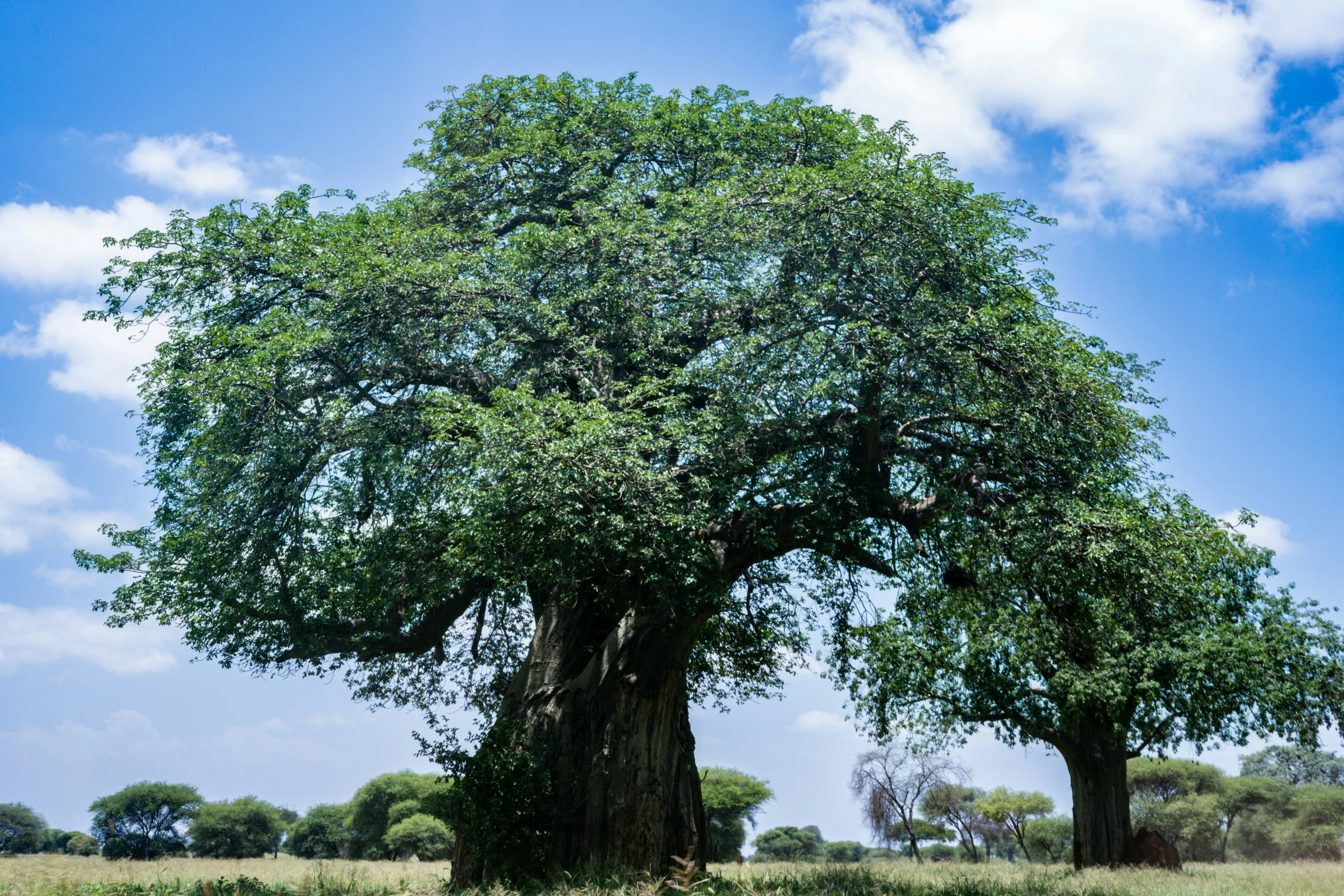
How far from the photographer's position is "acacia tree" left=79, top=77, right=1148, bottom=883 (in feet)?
41.7

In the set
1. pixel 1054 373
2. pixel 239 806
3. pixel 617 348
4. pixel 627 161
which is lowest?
pixel 239 806

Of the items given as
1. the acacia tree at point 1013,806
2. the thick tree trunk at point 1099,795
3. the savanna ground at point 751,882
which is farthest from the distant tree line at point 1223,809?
the thick tree trunk at point 1099,795

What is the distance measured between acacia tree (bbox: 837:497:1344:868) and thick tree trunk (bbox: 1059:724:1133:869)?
3 centimetres

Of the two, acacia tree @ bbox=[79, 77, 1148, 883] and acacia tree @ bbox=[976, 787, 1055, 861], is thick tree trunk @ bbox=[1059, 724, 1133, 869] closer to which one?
acacia tree @ bbox=[79, 77, 1148, 883]

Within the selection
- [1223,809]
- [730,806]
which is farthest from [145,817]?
[1223,809]

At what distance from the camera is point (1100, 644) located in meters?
18.0

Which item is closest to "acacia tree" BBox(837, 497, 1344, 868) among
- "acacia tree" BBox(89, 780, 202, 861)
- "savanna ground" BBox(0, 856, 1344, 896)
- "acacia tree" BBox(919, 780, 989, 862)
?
"savanna ground" BBox(0, 856, 1344, 896)

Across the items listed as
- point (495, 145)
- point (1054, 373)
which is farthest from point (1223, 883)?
point (495, 145)

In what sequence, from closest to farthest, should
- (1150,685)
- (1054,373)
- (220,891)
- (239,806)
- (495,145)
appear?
1. (220,891)
2. (1054,373)
3. (1150,685)
4. (495,145)
5. (239,806)

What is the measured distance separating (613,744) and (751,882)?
7.02 meters

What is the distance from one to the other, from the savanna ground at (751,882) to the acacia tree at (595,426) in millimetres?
2430

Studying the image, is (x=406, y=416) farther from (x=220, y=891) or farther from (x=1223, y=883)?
(x=1223, y=883)

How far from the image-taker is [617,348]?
51.9ft

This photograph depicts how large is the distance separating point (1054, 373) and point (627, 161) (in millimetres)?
10298
